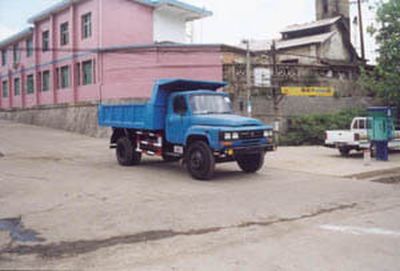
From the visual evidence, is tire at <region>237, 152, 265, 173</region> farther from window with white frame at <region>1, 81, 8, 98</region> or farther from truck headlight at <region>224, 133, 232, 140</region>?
window with white frame at <region>1, 81, 8, 98</region>

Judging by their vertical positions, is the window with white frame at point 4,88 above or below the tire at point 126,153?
above

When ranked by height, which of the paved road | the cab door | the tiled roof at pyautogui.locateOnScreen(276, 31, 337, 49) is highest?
the tiled roof at pyautogui.locateOnScreen(276, 31, 337, 49)

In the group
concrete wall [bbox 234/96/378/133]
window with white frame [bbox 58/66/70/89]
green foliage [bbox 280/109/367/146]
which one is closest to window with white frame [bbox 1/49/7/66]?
window with white frame [bbox 58/66/70/89]

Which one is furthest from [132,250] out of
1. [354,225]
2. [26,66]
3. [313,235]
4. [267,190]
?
[26,66]

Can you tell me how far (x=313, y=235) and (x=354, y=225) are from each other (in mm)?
1038

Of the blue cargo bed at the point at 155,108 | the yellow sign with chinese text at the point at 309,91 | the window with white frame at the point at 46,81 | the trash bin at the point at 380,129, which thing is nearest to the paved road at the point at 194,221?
the blue cargo bed at the point at 155,108

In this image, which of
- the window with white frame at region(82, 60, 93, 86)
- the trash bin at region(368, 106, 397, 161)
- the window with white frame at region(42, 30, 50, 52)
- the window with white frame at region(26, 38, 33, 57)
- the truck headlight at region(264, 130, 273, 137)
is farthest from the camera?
the window with white frame at region(26, 38, 33, 57)

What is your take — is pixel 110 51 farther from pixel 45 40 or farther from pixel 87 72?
pixel 45 40

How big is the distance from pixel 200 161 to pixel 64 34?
2349 cm

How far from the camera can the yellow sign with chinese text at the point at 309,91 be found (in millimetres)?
24469

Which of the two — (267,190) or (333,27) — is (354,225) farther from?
(333,27)

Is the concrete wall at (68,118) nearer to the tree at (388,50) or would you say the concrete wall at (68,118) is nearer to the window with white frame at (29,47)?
the window with white frame at (29,47)

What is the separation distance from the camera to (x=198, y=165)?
11352 mm

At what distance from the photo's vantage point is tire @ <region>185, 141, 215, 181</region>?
1105 centimetres
